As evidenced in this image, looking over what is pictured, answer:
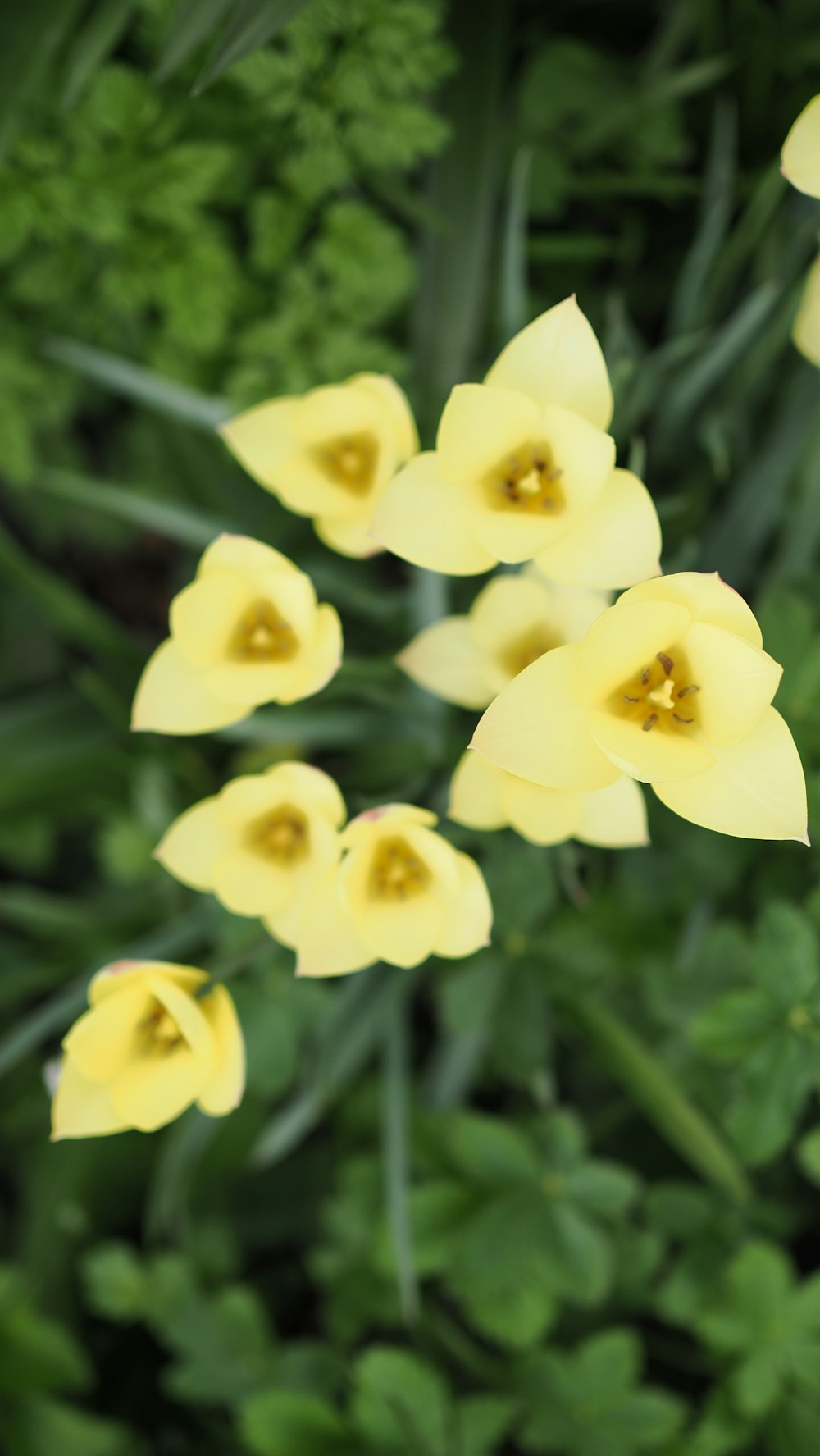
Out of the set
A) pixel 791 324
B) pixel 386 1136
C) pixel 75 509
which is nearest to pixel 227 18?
pixel 791 324

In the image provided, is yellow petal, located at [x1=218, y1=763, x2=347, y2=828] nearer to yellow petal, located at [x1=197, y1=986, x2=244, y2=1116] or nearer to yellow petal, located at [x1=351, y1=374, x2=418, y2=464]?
yellow petal, located at [x1=197, y1=986, x2=244, y2=1116]

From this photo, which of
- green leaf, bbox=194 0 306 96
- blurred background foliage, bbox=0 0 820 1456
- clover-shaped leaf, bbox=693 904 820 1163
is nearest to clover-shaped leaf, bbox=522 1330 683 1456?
blurred background foliage, bbox=0 0 820 1456

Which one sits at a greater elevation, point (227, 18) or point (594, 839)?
point (227, 18)

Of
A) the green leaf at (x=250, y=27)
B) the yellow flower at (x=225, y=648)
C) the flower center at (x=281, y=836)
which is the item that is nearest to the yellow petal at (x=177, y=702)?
the yellow flower at (x=225, y=648)

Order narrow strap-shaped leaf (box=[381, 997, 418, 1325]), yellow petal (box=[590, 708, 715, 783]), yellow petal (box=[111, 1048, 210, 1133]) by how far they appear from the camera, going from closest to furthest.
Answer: yellow petal (box=[590, 708, 715, 783]), yellow petal (box=[111, 1048, 210, 1133]), narrow strap-shaped leaf (box=[381, 997, 418, 1325])

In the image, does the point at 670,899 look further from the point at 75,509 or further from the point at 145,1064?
the point at 75,509
